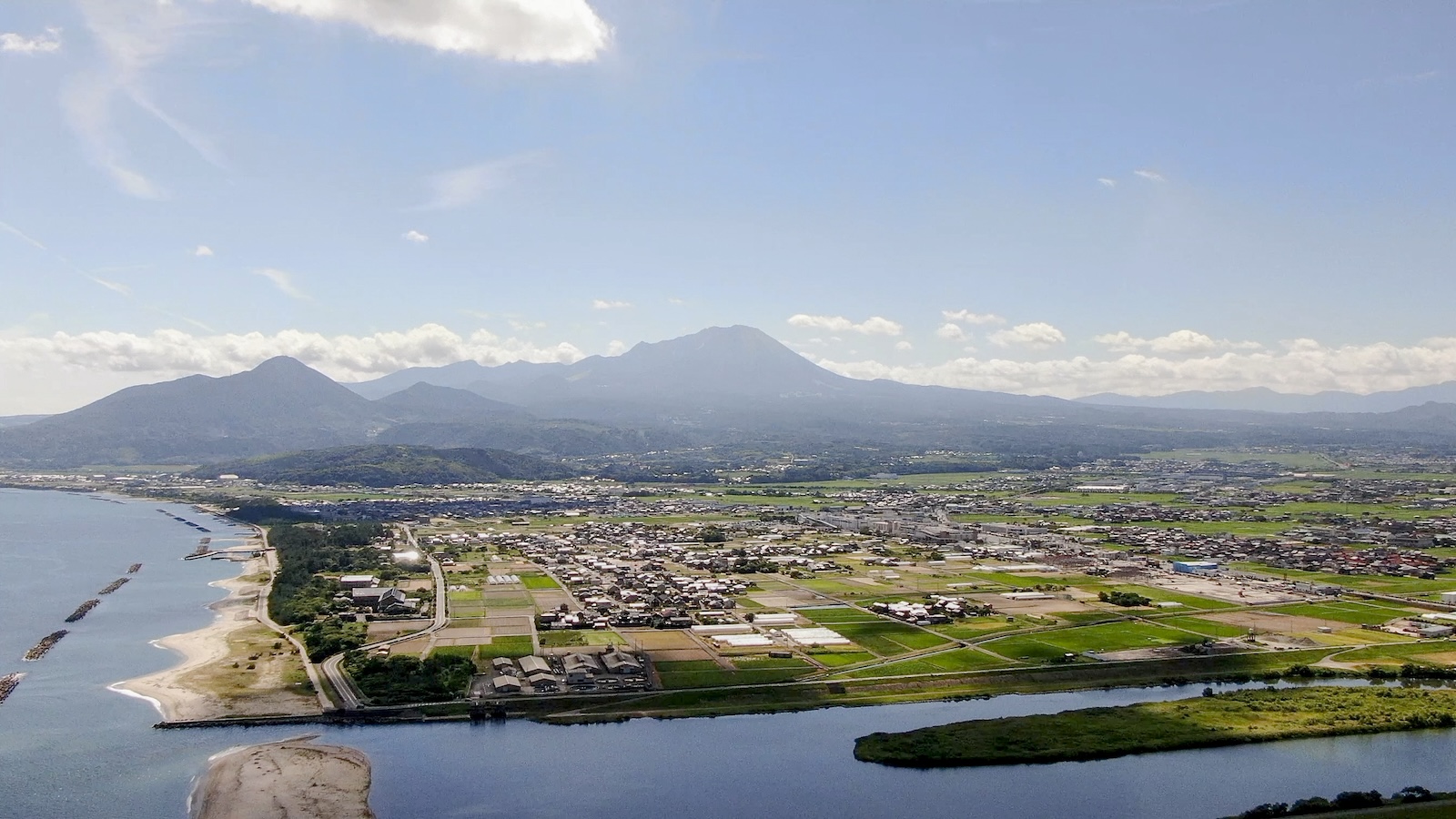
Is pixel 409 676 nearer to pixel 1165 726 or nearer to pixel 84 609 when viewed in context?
pixel 1165 726

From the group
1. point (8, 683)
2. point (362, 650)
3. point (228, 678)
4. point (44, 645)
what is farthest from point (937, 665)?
point (44, 645)

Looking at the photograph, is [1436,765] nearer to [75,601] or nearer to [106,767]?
[106,767]

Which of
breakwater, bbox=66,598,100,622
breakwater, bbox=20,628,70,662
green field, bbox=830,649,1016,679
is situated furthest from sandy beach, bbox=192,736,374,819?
breakwater, bbox=66,598,100,622

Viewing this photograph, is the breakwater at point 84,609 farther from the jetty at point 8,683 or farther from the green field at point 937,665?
the green field at point 937,665

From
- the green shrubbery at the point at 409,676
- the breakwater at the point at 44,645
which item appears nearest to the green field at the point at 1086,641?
the green shrubbery at the point at 409,676

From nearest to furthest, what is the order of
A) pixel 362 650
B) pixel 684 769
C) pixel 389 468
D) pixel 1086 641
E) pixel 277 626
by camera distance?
pixel 684 769 → pixel 362 650 → pixel 1086 641 → pixel 277 626 → pixel 389 468
